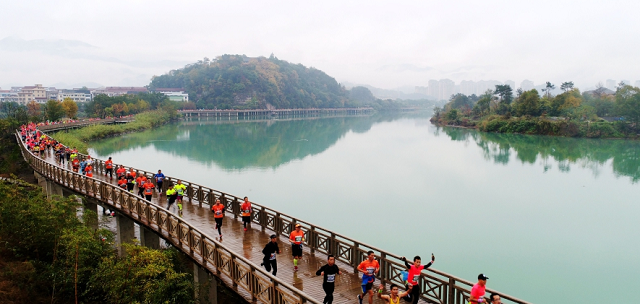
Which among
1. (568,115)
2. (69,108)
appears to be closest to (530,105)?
(568,115)

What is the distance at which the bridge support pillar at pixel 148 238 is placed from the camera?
13.2 metres

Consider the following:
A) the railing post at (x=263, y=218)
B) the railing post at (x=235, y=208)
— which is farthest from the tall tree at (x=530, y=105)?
the railing post at (x=263, y=218)

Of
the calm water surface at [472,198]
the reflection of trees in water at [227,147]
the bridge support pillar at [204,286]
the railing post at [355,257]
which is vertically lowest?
the calm water surface at [472,198]

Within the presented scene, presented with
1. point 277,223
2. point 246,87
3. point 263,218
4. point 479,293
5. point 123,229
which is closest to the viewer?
point 479,293

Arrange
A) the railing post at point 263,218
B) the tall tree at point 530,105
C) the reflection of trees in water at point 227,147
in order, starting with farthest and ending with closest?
the tall tree at point 530,105 < the reflection of trees in water at point 227,147 < the railing post at point 263,218

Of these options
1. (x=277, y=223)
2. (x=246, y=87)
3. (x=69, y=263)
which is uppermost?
(x=246, y=87)

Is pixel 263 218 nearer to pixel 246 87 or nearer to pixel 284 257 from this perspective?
pixel 284 257

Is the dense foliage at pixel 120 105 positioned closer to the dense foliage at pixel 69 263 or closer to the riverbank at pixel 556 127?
the riverbank at pixel 556 127

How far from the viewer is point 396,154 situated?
151ft

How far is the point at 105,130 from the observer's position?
5712 centimetres

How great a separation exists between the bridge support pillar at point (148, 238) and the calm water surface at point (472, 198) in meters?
8.15

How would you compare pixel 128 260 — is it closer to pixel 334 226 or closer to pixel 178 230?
pixel 178 230

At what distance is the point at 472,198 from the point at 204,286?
19.3m

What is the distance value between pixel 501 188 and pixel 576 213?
6.16 metres
